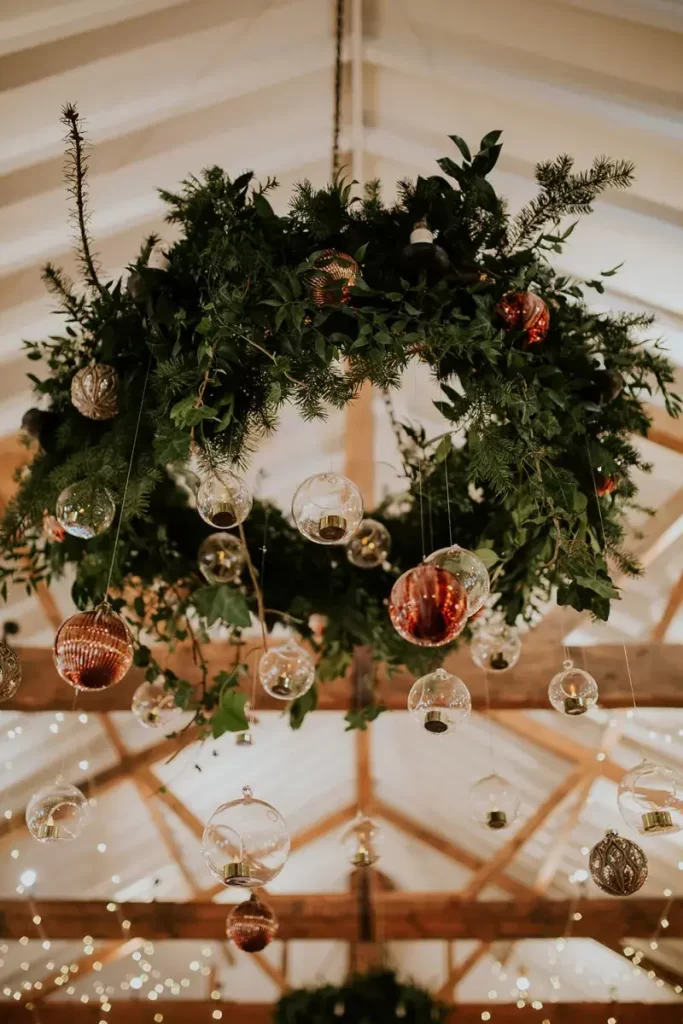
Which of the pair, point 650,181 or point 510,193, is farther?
point 510,193

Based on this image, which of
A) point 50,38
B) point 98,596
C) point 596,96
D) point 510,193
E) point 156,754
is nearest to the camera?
point 98,596

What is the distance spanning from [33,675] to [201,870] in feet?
12.4

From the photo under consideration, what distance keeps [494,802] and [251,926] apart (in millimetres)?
732

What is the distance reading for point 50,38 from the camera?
2.52m

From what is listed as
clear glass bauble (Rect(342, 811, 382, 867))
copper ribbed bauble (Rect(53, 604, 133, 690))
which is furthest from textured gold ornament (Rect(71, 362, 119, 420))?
clear glass bauble (Rect(342, 811, 382, 867))

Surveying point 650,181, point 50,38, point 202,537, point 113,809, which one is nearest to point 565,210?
point 202,537

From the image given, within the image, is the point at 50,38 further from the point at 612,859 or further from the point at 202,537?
the point at 612,859

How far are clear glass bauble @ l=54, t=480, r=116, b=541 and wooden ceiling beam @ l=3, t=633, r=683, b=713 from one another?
236cm

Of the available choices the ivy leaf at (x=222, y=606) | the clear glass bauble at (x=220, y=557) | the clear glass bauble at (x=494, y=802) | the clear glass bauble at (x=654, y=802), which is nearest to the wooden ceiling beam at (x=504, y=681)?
the clear glass bauble at (x=494, y=802)

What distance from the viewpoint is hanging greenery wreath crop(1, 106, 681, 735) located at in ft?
4.99

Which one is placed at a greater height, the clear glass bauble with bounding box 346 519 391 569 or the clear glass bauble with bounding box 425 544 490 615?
the clear glass bauble with bounding box 346 519 391 569

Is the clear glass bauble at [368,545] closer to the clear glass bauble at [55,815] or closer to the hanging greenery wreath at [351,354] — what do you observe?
the hanging greenery wreath at [351,354]

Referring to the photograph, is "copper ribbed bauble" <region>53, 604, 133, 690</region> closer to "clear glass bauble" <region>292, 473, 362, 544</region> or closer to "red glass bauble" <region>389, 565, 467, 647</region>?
"clear glass bauble" <region>292, 473, 362, 544</region>

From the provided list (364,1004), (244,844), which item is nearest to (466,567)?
(244,844)
